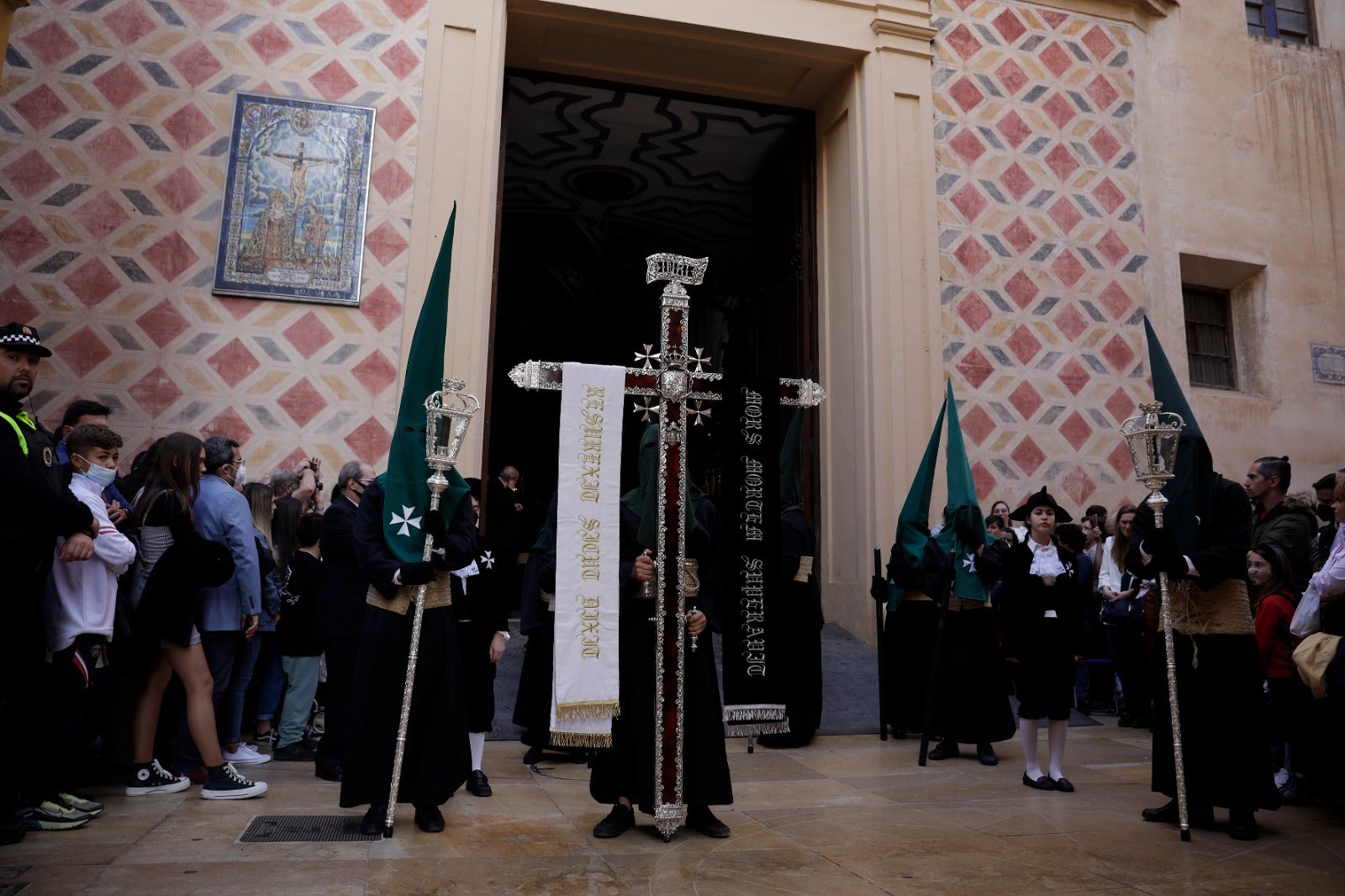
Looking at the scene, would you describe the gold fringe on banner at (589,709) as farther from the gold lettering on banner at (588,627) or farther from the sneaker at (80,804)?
the sneaker at (80,804)

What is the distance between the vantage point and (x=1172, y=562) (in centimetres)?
474

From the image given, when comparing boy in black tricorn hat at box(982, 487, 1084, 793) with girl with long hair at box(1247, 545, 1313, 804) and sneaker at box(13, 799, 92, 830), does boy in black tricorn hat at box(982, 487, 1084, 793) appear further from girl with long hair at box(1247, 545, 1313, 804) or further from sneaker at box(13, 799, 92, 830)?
sneaker at box(13, 799, 92, 830)

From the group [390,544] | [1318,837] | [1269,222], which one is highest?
[1269,222]

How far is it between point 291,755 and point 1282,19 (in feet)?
47.8

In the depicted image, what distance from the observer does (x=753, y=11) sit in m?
10.6

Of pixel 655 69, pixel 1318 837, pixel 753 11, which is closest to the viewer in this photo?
pixel 1318 837

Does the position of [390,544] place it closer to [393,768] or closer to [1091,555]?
[393,768]

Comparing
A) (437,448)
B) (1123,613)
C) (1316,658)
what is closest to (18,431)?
(437,448)

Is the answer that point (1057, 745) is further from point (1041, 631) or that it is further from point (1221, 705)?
point (1221, 705)

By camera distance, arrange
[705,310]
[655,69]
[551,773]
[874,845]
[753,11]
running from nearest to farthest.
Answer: [874,845] → [551,773] → [753,11] → [655,69] → [705,310]

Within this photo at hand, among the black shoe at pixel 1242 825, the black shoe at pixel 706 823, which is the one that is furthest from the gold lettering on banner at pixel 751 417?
the black shoe at pixel 1242 825

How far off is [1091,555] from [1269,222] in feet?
18.1

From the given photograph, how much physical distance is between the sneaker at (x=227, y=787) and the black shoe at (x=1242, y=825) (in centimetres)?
481

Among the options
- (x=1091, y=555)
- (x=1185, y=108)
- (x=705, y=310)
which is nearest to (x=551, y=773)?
(x=1091, y=555)
